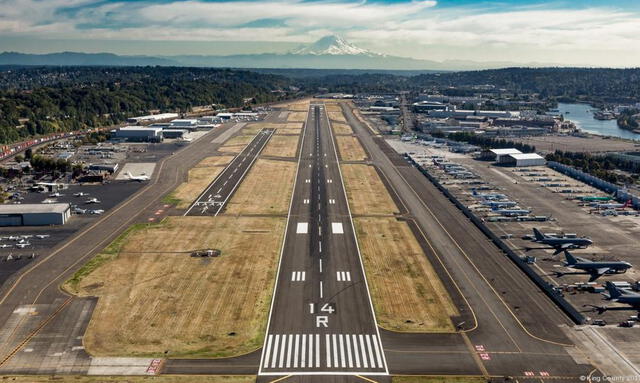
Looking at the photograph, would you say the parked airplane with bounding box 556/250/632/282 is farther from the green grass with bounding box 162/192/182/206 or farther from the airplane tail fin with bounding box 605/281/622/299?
the green grass with bounding box 162/192/182/206

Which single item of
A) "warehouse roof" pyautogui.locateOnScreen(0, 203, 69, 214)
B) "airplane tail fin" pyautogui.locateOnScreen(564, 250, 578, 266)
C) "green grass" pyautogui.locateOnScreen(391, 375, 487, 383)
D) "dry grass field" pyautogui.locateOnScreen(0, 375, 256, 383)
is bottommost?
"dry grass field" pyautogui.locateOnScreen(0, 375, 256, 383)

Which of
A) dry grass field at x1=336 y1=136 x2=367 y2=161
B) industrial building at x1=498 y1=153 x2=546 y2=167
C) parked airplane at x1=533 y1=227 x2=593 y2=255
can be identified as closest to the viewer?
parked airplane at x1=533 y1=227 x2=593 y2=255

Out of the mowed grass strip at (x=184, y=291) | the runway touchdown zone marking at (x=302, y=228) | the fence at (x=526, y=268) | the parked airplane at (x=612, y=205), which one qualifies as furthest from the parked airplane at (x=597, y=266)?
the mowed grass strip at (x=184, y=291)

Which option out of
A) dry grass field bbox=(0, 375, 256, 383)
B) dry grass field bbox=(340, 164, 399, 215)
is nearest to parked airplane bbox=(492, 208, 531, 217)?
dry grass field bbox=(340, 164, 399, 215)

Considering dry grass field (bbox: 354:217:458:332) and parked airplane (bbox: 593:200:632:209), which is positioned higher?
parked airplane (bbox: 593:200:632:209)

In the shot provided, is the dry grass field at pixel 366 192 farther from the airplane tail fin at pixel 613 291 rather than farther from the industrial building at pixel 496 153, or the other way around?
the airplane tail fin at pixel 613 291

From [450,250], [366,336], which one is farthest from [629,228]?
[366,336]

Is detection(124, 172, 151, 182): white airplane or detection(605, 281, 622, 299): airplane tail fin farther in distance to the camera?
detection(124, 172, 151, 182): white airplane

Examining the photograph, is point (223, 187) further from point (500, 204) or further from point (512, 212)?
point (512, 212)
